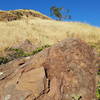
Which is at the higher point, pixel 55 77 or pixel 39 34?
pixel 39 34

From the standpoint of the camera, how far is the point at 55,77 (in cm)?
719

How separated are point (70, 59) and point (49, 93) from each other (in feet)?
5.16

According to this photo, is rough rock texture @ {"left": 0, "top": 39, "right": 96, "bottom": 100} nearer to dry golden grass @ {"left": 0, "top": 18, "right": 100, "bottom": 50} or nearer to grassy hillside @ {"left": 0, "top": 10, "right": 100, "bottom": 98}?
grassy hillside @ {"left": 0, "top": 10, "right": 100, "bottom": 98}

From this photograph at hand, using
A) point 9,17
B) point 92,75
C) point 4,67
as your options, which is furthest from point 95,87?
point 9,17

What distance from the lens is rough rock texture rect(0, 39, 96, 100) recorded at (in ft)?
21.9

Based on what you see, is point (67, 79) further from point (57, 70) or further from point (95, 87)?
point (95, 87)

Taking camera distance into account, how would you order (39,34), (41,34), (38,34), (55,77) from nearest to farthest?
(55,77) < (38,34) < (39,34) < (41,34)

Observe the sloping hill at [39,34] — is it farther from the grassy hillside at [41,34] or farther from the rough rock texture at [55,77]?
the rough rock texture at [55,77]

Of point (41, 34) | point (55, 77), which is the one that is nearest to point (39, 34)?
point (41, 34)

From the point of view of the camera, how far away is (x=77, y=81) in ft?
24.1

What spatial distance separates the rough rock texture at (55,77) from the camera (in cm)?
668

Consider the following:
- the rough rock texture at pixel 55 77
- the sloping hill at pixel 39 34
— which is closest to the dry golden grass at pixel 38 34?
the sloping hill at pixel 39 34

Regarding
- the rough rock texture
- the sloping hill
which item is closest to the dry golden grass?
the sloping hill

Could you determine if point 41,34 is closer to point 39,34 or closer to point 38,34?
point 39,34
